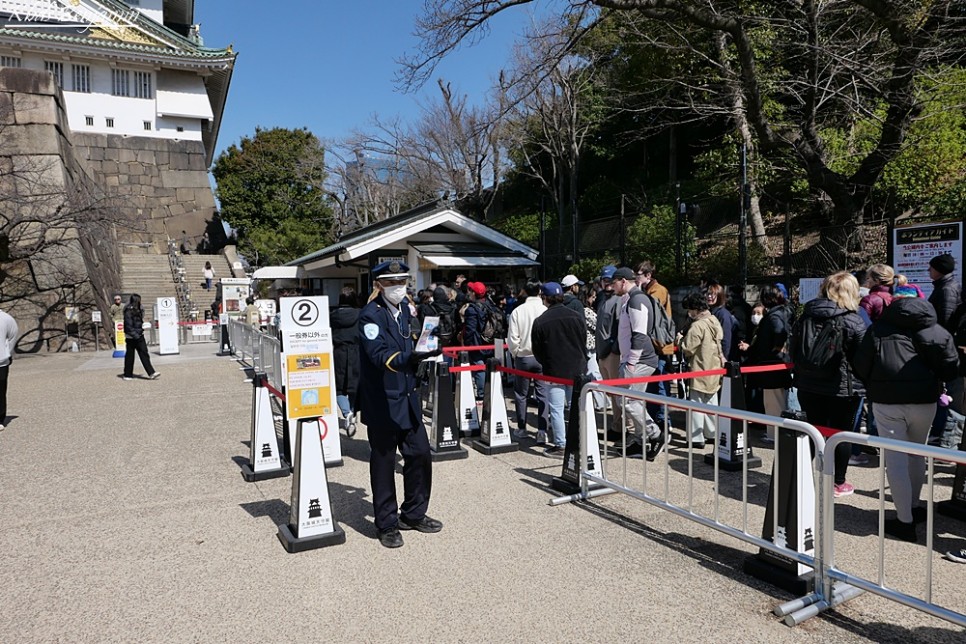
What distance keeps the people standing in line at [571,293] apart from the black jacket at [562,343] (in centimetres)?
29

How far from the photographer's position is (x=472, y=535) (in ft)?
15.2

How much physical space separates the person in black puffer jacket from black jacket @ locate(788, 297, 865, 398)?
2.25ft

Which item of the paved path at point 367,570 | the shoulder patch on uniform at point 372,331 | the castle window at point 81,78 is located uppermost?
the castle window at point 81,78

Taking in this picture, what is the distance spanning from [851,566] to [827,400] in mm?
1674

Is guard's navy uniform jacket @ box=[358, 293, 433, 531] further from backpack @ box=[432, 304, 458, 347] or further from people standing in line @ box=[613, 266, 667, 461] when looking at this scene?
backpack @ box=[432, 304, 458, 347]

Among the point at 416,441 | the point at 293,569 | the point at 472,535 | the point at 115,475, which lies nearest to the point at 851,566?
the point at 472,535

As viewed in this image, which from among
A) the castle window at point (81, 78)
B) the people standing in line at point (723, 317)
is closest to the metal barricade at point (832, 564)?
the people standing in line at point (723, 317)

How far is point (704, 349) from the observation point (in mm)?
6480

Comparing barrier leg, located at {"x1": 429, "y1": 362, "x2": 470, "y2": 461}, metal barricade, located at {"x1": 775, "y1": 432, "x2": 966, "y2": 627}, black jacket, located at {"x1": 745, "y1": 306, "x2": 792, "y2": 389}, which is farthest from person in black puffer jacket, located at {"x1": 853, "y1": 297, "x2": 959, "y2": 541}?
barrier leg, located at {"x1": 429, "y1": 362, "x2": 470, "y2": 461}

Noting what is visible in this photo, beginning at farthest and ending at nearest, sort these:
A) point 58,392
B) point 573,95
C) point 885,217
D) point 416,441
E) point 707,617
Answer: point 573,95 < point 885,217 < point 58,392 < point 416,441 < point 707,617

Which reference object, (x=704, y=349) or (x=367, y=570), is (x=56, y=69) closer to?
(x=704, y=349)

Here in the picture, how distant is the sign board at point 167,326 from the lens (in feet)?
58.4

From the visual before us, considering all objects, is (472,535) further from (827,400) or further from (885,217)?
(885,217)

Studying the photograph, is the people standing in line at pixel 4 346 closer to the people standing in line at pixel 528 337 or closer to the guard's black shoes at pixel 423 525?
the people standing in line at pixel 528 337
